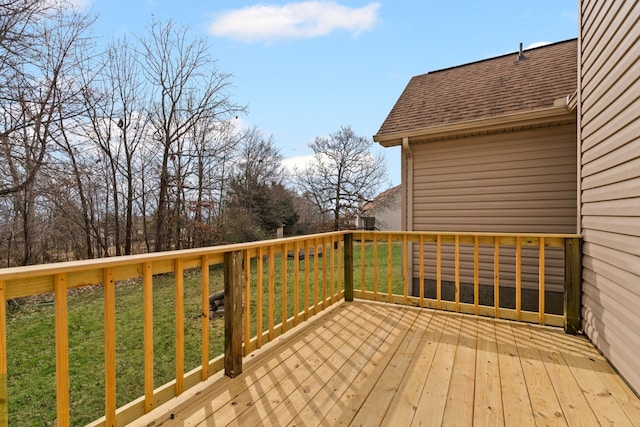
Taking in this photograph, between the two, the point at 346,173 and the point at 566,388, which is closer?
the point at 566,388

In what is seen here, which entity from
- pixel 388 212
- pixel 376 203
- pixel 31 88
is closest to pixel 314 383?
pixel 31 88

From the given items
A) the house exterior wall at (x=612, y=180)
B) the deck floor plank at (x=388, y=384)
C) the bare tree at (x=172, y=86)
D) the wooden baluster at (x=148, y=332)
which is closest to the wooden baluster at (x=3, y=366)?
the wooden baluster at (x=148, y=332)

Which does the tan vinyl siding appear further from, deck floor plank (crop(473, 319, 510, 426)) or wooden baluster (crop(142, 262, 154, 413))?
wooden baluster (crop(142, 262, 154, 413))

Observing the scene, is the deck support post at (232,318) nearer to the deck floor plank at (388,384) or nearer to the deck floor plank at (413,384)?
the deck floor plank at (388,384)

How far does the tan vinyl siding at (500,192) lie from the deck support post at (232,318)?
12.6 ft

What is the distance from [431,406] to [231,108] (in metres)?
10.8

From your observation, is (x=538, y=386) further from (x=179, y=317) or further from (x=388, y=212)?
(x=388, y=212)

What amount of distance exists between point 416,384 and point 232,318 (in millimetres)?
1288

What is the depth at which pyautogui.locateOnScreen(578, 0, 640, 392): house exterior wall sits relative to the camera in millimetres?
1996

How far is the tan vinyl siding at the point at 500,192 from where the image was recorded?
14.5ft

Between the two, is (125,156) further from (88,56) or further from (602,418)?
(602,418)

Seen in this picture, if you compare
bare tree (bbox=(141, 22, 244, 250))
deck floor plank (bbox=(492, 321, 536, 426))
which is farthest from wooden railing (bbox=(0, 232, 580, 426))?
bare tree (bbox=(141, 22, 244, 250))

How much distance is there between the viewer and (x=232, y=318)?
2191 mm

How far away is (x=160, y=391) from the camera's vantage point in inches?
71.4
